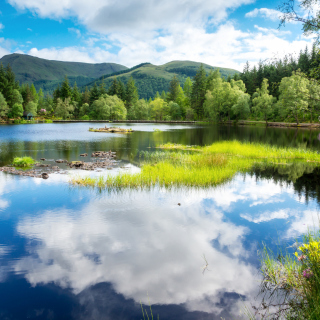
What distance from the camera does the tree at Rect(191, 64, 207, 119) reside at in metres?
118

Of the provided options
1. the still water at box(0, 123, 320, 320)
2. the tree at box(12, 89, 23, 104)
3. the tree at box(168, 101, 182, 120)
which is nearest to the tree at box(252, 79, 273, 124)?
the tree at box(168, 101, 182, 120)

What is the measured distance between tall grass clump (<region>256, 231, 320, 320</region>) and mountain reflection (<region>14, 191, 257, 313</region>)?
427 mm

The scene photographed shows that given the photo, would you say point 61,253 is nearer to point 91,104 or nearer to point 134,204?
point 134,204

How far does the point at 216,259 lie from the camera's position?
7.79 m

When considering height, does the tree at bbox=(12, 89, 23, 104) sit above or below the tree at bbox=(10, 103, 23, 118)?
above

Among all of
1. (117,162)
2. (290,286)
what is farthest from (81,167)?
(290,286)

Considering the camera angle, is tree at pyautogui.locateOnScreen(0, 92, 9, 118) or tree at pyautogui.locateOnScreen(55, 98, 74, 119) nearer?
tree at pyautogui.locateOnScreen(0, 92, 9, 118)

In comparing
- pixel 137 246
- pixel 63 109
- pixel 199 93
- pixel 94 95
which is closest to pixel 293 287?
pixel 137 246

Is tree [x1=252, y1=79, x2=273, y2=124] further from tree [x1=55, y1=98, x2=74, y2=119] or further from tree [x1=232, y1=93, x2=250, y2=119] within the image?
tree [x1=55, y1=98, x2=74, y2=119]

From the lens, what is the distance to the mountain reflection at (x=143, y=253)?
21.1 ft

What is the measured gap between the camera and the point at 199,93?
388 ft

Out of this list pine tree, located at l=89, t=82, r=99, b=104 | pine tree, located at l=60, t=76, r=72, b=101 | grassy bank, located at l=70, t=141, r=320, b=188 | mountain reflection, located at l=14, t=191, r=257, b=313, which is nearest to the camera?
mountain reflection, located at l=14, t=191, r=257, b=313

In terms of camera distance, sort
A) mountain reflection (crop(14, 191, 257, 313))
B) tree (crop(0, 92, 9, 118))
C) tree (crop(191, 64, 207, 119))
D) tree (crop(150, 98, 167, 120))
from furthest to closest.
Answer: tree (crop(150, 98, 167, 120))
tree (crop(191, 64, 207, 119))
tree (crop(0, 92, 9, 118))
mountain reflection (crop(14, 191, 257, 313))

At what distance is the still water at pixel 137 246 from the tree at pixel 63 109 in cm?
10718
